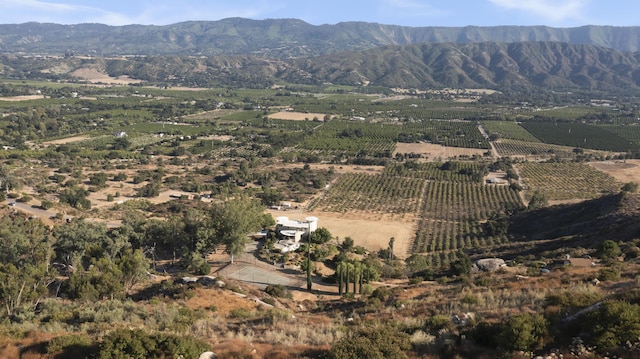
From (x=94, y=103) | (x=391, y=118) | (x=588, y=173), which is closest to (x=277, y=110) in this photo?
(x=391, y=118)

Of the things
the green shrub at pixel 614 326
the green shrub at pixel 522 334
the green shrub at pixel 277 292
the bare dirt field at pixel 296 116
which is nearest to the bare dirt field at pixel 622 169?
the green shrub at pixel 277 292

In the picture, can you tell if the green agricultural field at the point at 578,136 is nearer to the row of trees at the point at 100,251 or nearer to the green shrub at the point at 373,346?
the row of trees at the point at 100,251

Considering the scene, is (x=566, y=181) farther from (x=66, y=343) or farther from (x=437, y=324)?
(x=66, y=343)

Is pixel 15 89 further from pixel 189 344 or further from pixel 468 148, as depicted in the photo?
pixel 189 344

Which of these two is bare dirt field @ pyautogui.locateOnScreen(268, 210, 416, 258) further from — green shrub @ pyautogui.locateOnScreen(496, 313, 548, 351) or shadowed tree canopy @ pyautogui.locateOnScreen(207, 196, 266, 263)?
green shrub @ pyautogui.locateOnScreen(496, 313, 548, 351)

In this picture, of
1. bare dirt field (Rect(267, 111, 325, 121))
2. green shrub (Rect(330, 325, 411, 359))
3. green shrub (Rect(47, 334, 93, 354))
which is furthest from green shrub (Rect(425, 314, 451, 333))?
bare dirt field (Rect(267, 111, 325, 121))

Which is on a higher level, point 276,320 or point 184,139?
point 276,320
